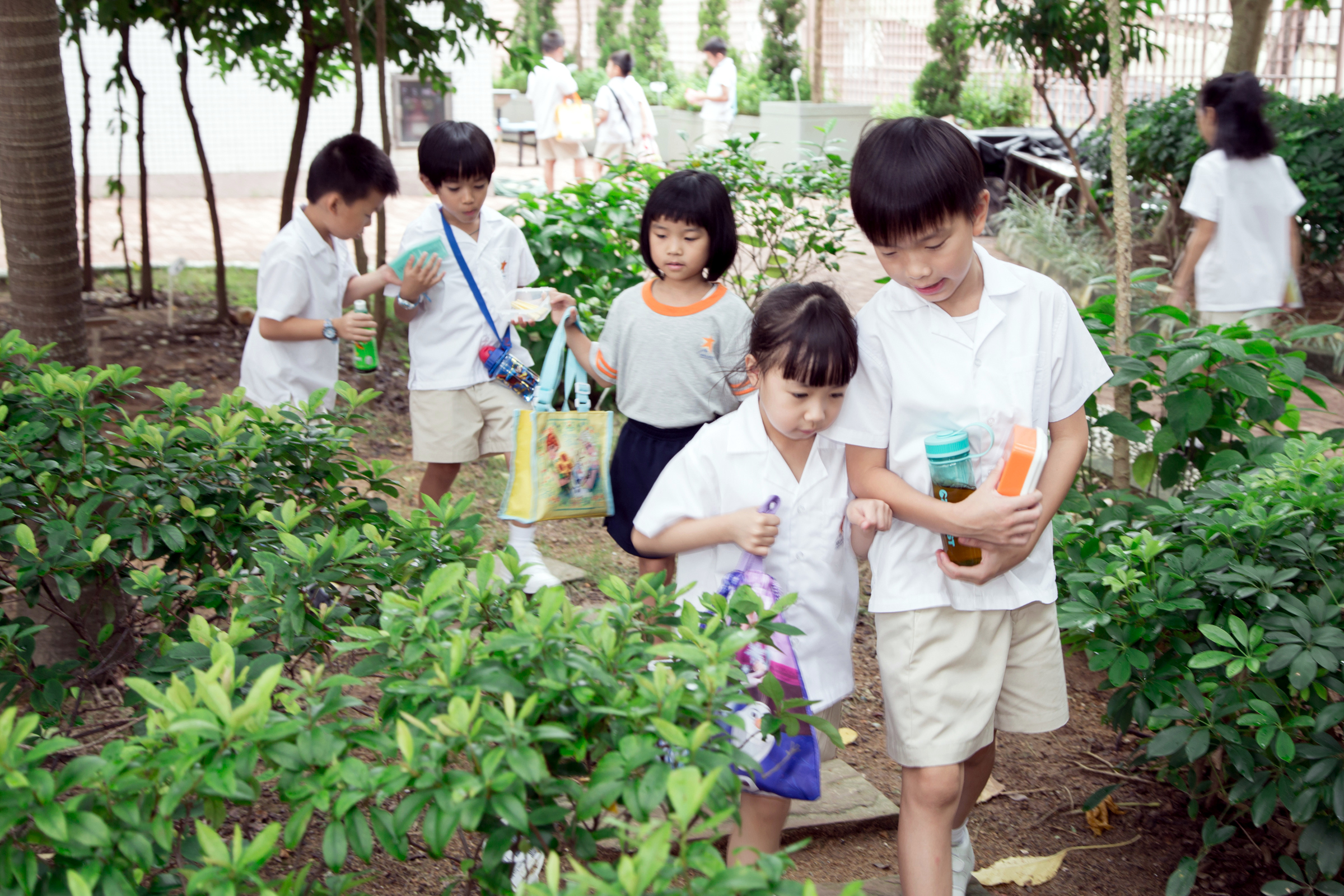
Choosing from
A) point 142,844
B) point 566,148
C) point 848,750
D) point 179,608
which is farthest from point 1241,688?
point 566,148

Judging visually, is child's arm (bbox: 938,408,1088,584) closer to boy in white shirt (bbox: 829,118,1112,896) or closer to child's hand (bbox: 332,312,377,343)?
boy in white shirt (bbox: 829,118,1112,896)

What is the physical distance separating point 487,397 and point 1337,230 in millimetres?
6667

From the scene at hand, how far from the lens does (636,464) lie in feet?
10.8

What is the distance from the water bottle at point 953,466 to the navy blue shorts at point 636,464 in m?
1.22

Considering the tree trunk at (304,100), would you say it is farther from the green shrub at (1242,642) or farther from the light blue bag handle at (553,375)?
the green shrub at (1242,642)

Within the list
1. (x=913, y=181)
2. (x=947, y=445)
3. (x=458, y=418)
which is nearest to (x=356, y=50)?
(x=458, y=418)

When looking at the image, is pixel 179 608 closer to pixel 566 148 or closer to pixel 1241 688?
pixel 1241 688

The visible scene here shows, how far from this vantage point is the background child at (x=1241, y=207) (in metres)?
5.23

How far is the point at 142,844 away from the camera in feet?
4.20

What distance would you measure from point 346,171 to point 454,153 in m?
0.38

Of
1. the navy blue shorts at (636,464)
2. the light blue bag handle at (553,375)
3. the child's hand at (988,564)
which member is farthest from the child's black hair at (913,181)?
the light blue bag handle at (553,375)

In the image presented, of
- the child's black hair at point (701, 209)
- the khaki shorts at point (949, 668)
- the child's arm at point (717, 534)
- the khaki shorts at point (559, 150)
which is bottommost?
the khaki shorts at point (949, 668)

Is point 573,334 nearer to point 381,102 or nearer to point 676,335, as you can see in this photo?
point 676,335

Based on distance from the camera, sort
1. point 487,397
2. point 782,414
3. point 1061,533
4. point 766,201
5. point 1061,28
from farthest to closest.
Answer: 1. point 1061,28
2. point 766,201
3. point 487,397
4. point 1061,533
5. point 782,414
